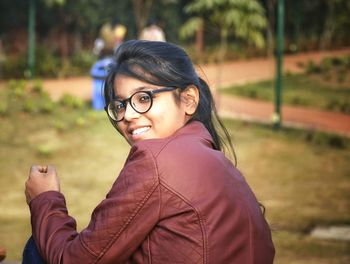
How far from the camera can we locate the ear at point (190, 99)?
6.30 ft

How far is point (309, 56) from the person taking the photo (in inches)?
754

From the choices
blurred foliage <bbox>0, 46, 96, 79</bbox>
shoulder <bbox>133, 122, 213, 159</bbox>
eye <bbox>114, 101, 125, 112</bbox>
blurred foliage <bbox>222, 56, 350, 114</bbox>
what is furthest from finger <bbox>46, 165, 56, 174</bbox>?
blurred foliage <bbox>0, 46, 96, 79</bbox>

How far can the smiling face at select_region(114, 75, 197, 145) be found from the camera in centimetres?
185

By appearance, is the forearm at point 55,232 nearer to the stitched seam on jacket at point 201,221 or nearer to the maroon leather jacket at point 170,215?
the maroon leather jacket at point 170,215

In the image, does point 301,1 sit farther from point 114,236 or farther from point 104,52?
point 114,236

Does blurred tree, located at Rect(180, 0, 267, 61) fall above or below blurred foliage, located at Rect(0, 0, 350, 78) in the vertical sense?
above

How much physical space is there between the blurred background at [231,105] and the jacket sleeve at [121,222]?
0.69m

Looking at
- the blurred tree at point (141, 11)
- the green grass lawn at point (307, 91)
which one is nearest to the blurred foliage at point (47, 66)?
the blurred tree at point (141, 11)

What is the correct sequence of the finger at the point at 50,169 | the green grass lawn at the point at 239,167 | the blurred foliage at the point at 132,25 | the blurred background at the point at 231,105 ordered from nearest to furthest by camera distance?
the finger at the point at 50,169
the green grass lawn at the point at 239,167
the blurred background at the point at 231,105
the blurred foliage at the point at 132,25

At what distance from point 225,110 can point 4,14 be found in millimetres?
10236

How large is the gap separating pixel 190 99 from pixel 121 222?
0.47 metres

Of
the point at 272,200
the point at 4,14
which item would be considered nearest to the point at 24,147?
the point at 272,200

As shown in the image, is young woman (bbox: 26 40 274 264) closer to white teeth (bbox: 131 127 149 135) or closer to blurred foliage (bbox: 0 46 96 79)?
white teeth (bbox: 131 127 149 135)

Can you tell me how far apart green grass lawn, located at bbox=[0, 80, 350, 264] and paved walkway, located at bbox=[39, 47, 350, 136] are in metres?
1.19
